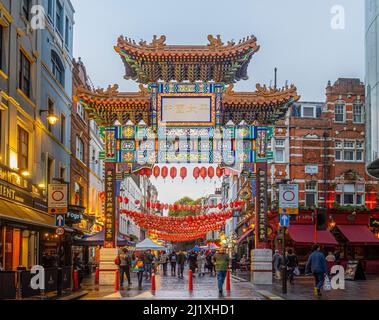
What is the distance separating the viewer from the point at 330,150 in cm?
5338

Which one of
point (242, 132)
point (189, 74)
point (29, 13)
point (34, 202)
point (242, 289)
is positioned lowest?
point (242, 289)

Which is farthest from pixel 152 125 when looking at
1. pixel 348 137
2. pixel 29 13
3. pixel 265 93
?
pixel 348 137

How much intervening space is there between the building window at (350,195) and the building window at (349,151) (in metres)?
2.21

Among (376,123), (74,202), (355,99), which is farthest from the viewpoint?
(355,99)

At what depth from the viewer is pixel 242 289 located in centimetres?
2864

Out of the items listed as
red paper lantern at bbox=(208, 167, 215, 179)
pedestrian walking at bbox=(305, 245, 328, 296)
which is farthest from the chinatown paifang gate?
pedestrian walking at bbox=(305, 245, 328, 296)

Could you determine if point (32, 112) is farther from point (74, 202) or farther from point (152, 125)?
point (74, 202)

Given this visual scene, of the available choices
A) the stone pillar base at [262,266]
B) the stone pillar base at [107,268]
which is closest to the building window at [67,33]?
the stone pillar base at [107,268]

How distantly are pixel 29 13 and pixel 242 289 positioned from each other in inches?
646

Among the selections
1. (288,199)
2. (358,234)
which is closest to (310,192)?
(358,234)

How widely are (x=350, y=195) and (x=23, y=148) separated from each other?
29.9 m

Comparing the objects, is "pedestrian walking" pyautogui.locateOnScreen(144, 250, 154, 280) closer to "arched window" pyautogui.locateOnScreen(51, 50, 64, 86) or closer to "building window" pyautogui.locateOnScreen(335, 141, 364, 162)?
"arched window" pyautogui.locateOnScreen(51, 50, 64, 86)

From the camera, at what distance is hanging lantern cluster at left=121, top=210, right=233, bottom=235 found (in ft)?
162

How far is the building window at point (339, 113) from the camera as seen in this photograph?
53812 mm
